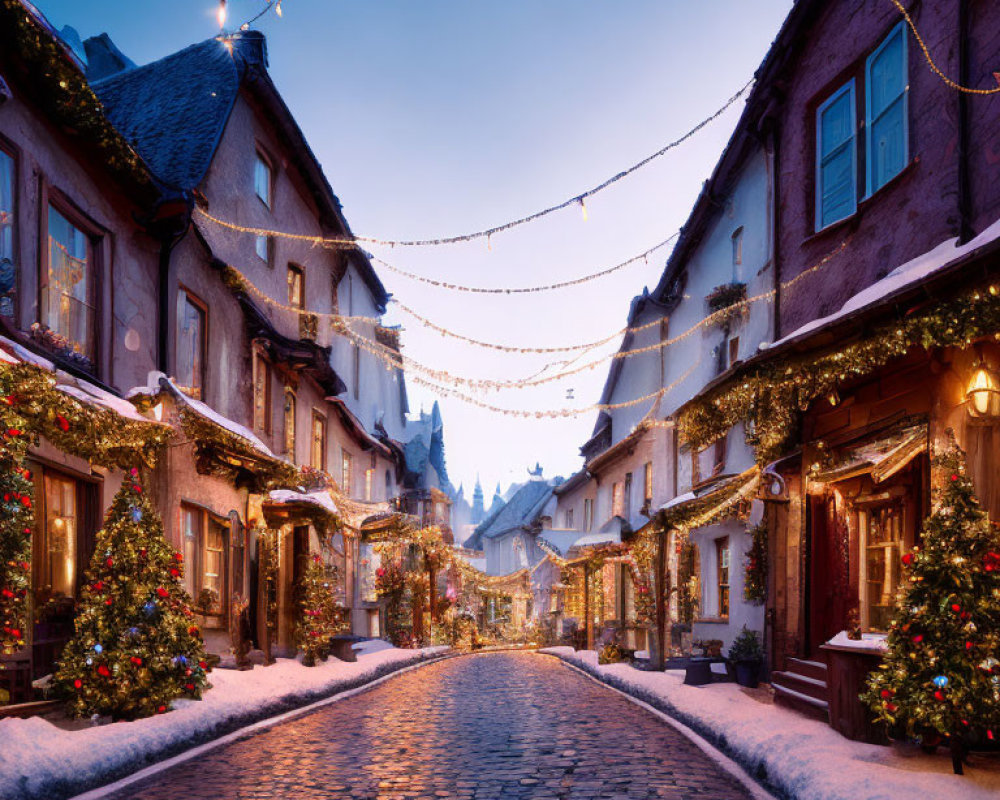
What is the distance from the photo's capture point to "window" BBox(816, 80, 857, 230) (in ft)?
38.8

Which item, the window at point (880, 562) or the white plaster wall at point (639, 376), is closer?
the window at point (880, 562)

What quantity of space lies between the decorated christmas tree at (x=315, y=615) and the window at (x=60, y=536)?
7145 millimetres

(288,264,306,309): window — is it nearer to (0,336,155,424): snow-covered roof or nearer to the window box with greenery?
the window box with greenery

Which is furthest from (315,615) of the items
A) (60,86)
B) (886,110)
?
(886,110)

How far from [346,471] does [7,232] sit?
59.9ft

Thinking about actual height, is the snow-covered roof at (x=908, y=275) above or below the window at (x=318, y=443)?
above

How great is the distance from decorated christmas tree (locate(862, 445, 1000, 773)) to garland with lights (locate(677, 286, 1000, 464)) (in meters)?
1.29

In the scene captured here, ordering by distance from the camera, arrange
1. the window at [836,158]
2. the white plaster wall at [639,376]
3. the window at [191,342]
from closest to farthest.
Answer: the window at [836,158] → the window at [191,342] → the white plaster wall at [639,376]

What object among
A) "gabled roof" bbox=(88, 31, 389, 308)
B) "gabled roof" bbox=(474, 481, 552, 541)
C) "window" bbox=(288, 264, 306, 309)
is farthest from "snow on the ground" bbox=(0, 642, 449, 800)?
"gabled roof" bbox=(474, 481, 552, 541)

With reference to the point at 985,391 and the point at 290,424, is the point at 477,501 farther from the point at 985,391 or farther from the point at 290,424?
the point at 985,391

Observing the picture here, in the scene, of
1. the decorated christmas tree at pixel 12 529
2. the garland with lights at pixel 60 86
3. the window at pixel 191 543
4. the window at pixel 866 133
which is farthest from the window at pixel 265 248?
the decorated christmas tree at pixel 12 529

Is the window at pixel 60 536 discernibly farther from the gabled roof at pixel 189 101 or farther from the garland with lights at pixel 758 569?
the garland with lights at pixel 758 569

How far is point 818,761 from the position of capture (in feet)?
23.0

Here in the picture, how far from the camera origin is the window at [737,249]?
17922 mm
